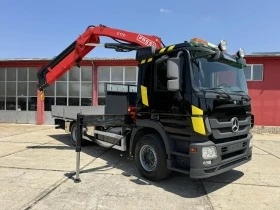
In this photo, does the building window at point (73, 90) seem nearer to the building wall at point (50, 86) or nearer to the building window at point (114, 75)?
the building wall at point (50, 86)

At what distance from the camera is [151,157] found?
6188 mm

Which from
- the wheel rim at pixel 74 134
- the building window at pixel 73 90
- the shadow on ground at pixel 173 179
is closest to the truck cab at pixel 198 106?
the shadow on ground at pixel 173 179

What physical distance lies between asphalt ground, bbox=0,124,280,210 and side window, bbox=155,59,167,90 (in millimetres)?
1962

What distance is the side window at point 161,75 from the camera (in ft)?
18.9

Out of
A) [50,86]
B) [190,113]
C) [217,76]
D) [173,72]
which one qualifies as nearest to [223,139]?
[190,113]

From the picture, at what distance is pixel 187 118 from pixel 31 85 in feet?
54.7

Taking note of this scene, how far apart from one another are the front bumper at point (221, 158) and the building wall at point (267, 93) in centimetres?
1136

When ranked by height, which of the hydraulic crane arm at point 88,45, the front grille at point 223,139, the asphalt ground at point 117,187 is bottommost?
the asphalt ground at point 117,187

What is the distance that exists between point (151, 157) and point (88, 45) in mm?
4273

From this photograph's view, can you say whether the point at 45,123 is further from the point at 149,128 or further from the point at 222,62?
the point at 222,62

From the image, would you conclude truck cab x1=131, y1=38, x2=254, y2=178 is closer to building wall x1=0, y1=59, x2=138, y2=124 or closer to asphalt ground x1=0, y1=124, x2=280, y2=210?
asphalt ground x1=0, y1=124, x2=280, y2=210

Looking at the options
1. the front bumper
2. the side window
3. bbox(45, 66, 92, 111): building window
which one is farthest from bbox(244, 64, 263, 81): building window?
the side window

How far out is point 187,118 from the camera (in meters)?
5.28

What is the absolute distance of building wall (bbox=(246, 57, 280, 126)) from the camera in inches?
645
